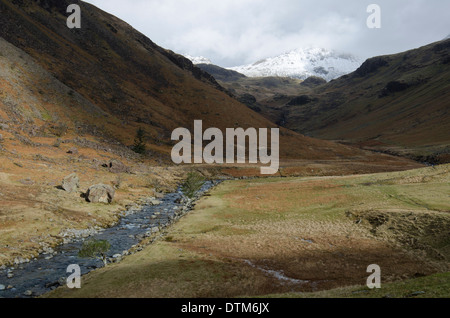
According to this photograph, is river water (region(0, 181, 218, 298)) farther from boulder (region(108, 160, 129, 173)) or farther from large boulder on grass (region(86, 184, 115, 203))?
boulder (region(108, 160, 129, 173))

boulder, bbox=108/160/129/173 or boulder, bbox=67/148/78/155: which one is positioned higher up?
boulder, bbox=67/148/78/155

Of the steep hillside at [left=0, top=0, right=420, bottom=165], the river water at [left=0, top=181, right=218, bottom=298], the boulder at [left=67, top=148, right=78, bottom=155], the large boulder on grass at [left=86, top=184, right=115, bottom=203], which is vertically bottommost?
the river water at [left=0, top=181, right=218, bottom=298]

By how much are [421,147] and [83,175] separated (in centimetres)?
13649

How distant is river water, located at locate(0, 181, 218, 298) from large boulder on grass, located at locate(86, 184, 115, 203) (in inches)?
175

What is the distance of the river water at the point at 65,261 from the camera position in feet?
64.9

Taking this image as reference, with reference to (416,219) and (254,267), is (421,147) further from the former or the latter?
(254,267)

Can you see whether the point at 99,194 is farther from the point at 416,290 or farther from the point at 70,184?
the point at 416,290

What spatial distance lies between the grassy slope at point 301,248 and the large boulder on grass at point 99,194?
13.4 metres

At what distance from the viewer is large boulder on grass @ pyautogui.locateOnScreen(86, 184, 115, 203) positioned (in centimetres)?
3994

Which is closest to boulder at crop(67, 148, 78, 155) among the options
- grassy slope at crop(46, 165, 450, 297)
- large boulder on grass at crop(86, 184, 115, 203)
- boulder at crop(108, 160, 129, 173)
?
boulder at crop(108, 160, 129, 173)

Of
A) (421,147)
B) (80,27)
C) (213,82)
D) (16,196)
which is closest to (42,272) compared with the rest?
(16,196)

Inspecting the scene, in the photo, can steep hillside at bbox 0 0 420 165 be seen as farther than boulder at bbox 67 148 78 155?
Yes

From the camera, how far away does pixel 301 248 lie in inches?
1035

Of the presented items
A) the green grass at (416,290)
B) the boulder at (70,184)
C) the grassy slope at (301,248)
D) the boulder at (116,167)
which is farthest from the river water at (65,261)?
the boulder at (116,167)
